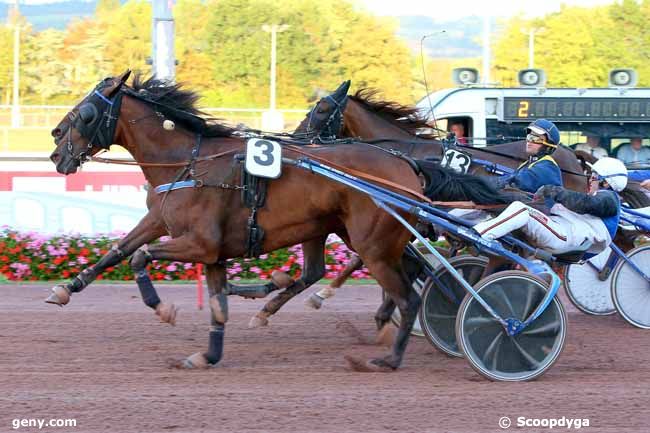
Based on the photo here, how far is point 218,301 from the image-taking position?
6.62m

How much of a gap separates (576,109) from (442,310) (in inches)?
293

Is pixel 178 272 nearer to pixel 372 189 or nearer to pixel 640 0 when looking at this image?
pixel 372 189

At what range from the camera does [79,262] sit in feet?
35.3

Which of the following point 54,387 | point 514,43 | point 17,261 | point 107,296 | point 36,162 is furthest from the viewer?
point 514,43

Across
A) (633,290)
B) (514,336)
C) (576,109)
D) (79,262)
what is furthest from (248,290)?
(576,109)

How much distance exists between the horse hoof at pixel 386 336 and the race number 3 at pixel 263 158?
5.17ft

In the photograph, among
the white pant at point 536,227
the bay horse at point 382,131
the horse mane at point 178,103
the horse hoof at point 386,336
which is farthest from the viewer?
the bay horse at point 382,131

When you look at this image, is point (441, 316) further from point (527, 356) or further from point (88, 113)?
point (88, 113)

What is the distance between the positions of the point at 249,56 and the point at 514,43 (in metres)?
11.3

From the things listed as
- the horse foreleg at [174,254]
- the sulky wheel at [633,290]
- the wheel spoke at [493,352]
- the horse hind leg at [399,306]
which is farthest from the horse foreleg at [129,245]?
the sulky wheel at [633,290]

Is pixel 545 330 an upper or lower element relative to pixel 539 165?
lower

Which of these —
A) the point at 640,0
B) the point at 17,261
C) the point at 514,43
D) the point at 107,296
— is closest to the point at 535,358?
the point at 107,296

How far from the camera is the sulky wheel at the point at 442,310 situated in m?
7.05

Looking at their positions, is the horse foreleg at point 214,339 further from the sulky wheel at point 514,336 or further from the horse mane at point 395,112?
the horse mane at point 395,112
